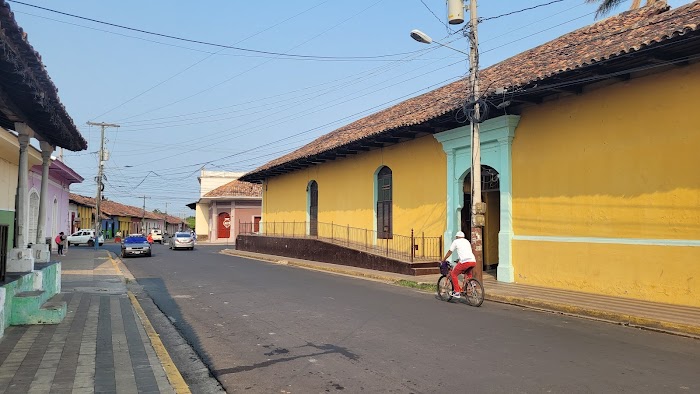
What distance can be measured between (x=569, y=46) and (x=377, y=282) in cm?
874

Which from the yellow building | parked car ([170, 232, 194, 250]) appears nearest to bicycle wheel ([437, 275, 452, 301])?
the yellow building

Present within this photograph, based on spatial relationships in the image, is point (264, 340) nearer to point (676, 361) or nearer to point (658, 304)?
point (676, 361)

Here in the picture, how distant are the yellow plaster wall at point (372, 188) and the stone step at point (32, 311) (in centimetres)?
1249

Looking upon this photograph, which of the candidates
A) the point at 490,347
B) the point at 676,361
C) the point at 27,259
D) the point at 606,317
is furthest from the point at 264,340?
the point at 606,317

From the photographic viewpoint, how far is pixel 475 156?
45.4ft

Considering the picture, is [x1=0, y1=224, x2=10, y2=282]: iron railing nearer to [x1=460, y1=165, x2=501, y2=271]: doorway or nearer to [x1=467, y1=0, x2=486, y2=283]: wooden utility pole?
Answer: [x1=467, y1=0, x2=486, y2=283]: wooden utility pole

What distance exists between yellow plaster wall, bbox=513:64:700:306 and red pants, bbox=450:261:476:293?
122 inches

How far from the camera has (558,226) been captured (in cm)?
1347

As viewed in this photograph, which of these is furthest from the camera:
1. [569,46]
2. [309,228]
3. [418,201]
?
[309,228]

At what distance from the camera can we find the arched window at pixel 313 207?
28.6 metres

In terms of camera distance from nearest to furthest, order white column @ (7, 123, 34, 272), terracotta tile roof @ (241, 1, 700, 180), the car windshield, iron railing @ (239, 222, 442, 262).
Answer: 1. white column @ (7, 123, 34, 272)
2. terracotta tile roof @ (241, 1, 700, 180)
3. iron railing @ (239, 222, 442, 262)
4. the car windshield

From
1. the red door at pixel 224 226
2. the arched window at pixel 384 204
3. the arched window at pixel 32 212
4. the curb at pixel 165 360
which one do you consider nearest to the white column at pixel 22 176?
the curb at pixel 165 360

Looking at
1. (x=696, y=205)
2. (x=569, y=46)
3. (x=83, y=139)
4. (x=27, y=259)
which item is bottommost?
(x=27, y=259)

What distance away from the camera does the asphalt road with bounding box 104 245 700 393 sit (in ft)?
18.1
